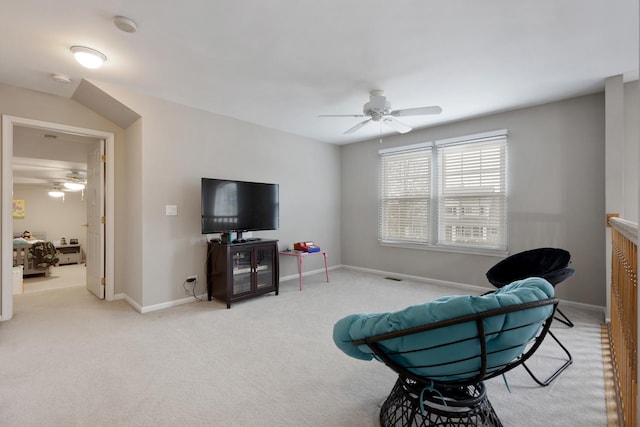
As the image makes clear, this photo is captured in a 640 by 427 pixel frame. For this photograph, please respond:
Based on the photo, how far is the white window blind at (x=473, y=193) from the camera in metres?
4.25

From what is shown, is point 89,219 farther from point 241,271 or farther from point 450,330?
point 450,330

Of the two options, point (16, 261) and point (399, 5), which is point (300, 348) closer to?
point (399, 5)

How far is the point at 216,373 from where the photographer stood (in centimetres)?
224

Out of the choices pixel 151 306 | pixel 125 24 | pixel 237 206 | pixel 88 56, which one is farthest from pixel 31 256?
pixel 125 24

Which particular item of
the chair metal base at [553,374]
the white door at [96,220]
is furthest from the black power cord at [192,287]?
the chair metal base at [553,374]

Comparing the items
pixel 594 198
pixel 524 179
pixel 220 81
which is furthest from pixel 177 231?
pixel 594 198

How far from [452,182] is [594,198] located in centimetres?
166

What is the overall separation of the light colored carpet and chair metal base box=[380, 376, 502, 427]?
0.62 feet

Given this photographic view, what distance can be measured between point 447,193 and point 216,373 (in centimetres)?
401

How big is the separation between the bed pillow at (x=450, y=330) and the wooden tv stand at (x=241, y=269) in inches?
105

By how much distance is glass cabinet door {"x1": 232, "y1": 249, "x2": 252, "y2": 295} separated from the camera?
3.87 metres

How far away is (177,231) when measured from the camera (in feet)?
12.7

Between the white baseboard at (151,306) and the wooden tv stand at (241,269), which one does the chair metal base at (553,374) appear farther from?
the white baseboard at (151,306)

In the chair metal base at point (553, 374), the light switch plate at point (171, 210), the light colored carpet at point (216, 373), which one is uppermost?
the light switch plate at point (171, 210)
